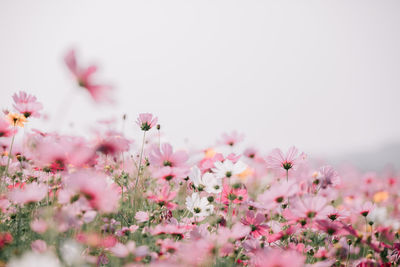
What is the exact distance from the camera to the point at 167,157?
111 centimetres

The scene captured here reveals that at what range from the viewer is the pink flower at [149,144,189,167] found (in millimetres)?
1094

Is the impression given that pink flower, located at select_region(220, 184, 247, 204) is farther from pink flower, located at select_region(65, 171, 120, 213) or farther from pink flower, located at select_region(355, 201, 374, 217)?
pink flower, located at select_region(65, 171, 120, 213)

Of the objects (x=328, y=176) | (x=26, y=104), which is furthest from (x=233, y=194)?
(x=26, y=104)

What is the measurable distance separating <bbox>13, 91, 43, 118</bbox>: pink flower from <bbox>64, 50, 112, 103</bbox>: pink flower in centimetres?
50

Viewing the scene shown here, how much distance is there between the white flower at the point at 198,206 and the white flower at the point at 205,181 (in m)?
0.05

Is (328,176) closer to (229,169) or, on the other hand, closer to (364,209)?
A: (364,209)

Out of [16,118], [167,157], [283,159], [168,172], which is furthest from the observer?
[16,118]

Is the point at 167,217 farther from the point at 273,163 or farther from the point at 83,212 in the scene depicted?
the point at 273,163

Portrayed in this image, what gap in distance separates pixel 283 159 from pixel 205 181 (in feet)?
1.06

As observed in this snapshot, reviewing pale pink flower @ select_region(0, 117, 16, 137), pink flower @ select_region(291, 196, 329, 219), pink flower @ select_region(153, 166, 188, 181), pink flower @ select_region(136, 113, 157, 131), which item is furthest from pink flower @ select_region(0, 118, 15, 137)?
pink flower @ select_region(291, 196, 329, 219)

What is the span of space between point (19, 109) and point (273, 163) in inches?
41.1

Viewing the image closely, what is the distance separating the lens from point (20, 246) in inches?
37.1

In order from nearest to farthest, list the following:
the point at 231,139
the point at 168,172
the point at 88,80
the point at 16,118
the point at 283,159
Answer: the point at 88,80 → the point at 168,172 → the point at 283,159 → the point at 16,118 → the point at 231,139

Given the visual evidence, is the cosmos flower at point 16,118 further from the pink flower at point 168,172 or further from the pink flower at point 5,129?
the pink flower at point 168,172
